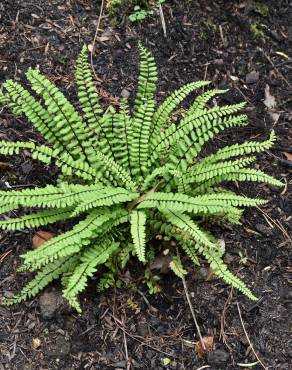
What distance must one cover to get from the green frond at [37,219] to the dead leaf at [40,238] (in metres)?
0.26

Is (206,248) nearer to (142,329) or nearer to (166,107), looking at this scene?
(142,329)

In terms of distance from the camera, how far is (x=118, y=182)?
473 cm

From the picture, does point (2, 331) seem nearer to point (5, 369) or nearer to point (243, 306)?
point (5, 369)

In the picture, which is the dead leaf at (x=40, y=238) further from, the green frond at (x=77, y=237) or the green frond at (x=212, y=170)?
the green frond at (x=212, y=170)

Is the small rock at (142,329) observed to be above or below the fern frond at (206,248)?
below

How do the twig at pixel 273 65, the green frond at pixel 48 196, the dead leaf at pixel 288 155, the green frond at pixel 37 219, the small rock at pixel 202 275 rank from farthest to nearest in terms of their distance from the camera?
1. the twig at pixel 273 65
2. the dead leaf at pixel 288 155
3. the small rock at pixel 202 275
4. the green frond at pixel 37 219
5. the green frond at pixel 48 196

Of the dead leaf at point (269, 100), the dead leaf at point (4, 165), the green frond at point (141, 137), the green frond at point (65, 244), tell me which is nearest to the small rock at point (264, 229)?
the green frond at point (141, 137)

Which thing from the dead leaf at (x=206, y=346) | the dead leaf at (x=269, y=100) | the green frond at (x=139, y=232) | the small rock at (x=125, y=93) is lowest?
the dead leaf at (x=206, y=346)

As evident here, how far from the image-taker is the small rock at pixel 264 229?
5191mm

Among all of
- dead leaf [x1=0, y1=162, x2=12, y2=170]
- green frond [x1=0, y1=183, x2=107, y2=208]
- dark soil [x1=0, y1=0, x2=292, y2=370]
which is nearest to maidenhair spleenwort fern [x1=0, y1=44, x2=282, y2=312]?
green frond [x1=0, y1=183, x2=107, y2=208]

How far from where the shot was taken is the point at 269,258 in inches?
200

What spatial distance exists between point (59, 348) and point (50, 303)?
0.37 m

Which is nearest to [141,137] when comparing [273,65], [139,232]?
[139,232]

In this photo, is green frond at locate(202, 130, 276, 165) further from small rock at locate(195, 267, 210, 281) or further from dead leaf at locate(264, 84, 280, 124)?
dead leaf at locate(264, 84, 280, 124)
